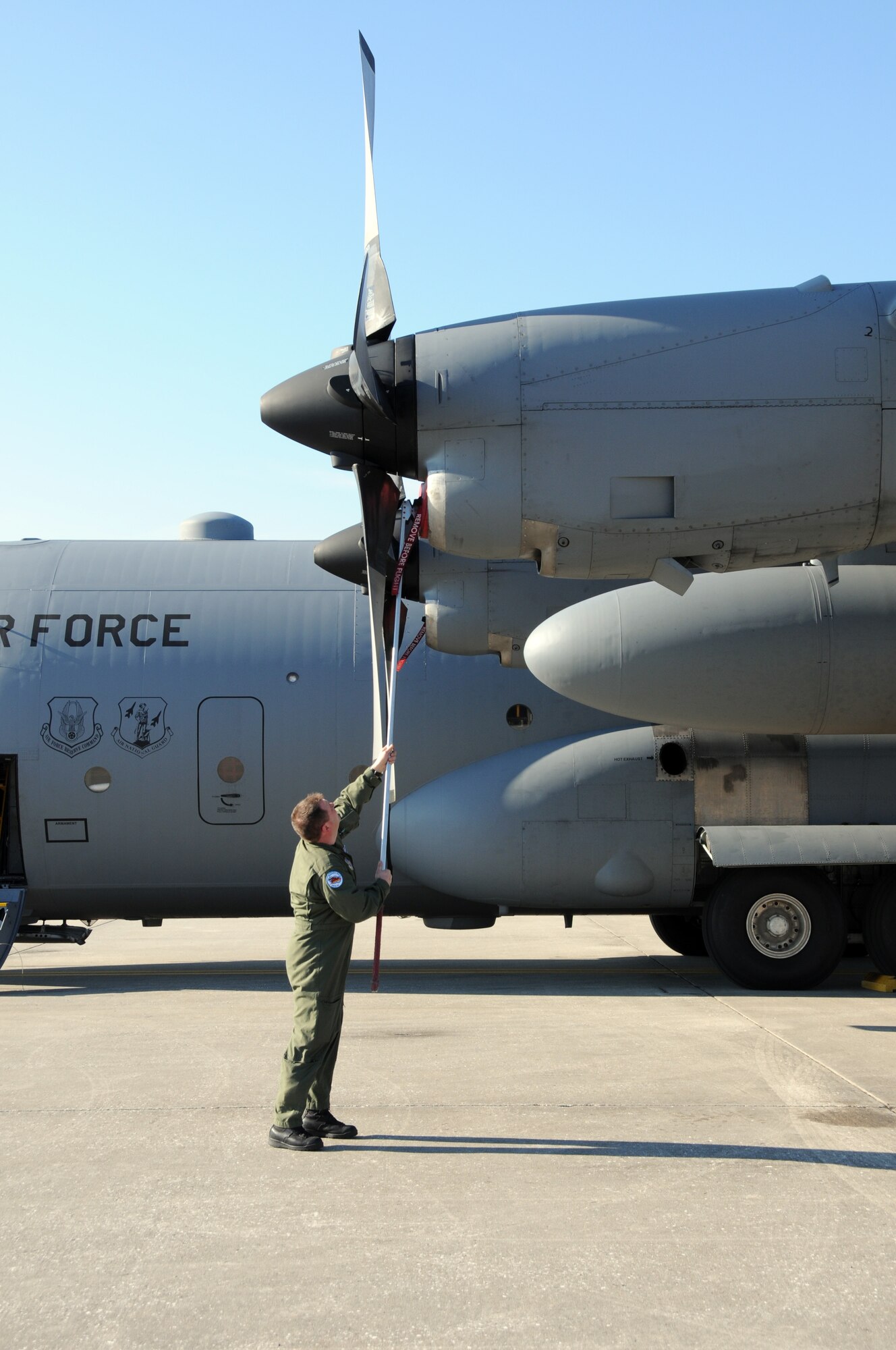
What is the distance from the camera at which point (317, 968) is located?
6.33 m

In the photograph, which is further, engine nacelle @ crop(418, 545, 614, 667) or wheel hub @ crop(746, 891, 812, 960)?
engine nacelle @ crop(418, 545, 614, 667)

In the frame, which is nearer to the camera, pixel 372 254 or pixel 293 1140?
pixel 293 1140

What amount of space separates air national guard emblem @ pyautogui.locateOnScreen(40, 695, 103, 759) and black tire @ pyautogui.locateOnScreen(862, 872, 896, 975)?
7.84 m

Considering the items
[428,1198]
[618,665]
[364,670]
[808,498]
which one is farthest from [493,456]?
[364,670]

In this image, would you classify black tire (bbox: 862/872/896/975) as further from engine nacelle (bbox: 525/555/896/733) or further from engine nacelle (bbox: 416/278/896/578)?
engine nacelle (bbox: 416/278/896/578)

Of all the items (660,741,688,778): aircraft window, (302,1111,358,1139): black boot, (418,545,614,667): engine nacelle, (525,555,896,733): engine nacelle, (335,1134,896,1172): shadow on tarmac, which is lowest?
(335,1134,896,1172): shadow on tarmac

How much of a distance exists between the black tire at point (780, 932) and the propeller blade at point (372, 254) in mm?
6631

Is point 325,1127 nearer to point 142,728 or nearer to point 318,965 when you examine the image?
point 318,965

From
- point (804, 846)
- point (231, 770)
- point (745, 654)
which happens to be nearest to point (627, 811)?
point (804, 846)

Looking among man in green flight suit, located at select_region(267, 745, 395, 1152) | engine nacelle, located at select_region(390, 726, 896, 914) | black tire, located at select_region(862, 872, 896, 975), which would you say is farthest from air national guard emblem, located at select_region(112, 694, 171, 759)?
black tire, located at select_region(862, 872, 896, 975)

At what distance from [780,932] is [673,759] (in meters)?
1.89

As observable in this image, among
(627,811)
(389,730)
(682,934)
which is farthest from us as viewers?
(682,934)

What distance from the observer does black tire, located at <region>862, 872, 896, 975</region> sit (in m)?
11.7

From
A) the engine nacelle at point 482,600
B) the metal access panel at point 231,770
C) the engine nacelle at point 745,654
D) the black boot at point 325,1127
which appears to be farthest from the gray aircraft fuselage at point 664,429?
the metal access panel at point 231,770
